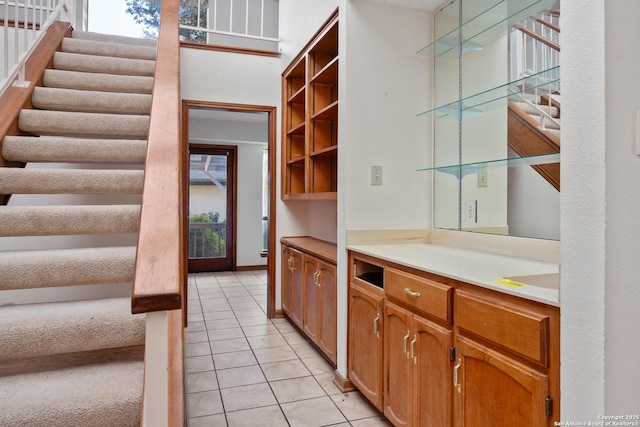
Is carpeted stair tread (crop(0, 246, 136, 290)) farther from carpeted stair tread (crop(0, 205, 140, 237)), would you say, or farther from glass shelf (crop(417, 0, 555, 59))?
glass shelf (crop(417, 0, 555, 59))

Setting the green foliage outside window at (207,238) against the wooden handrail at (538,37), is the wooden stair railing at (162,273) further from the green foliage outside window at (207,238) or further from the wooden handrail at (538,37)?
the green foliage outside window at (207,238)

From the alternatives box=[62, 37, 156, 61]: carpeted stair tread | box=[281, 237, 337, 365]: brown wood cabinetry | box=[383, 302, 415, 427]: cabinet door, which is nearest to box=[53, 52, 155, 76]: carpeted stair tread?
box=[62, 37, 156, 61]: carpeted stair tread

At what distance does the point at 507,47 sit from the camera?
201 cm

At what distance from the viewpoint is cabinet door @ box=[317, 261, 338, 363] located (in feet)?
8.60

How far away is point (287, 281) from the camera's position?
379 cm

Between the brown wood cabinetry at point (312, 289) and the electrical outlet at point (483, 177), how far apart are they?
106 cm

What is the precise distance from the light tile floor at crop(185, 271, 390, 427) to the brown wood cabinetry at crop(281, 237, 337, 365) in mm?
173

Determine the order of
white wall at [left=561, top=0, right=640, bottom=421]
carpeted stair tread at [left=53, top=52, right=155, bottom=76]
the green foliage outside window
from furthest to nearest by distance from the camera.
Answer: the green foliage outside window → carpeted stair tread at [left=53, top=52, right=155, bottom=76] → white wall at [left=561, top=0, right=640, bottom=421]

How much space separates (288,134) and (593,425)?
135 inches

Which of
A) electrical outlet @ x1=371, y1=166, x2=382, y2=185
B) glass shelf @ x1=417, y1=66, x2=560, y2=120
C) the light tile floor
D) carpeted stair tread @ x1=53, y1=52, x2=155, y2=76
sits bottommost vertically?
the light tile floor

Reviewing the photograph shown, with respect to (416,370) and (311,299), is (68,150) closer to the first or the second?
(311,299)

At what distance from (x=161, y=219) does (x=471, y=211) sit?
1800 mm

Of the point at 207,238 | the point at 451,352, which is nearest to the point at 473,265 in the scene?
the point at 451,352

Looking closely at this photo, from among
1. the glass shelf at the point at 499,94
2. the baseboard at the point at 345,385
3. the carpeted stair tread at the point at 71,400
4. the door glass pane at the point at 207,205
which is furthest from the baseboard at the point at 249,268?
the carpeted stair tread at the point at 71,400
